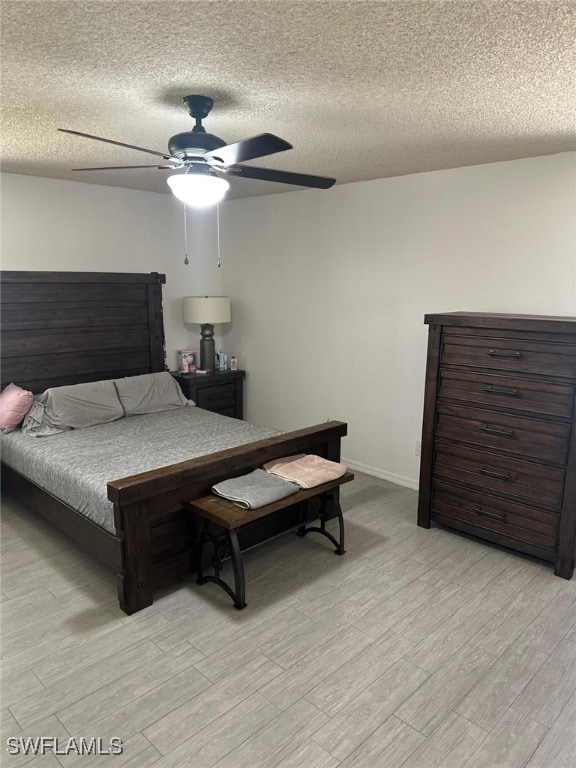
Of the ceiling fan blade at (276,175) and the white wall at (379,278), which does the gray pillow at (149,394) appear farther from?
the ceiling fan blade at (276,175)

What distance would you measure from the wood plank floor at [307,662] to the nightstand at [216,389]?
191cm

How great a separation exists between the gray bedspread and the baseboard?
1.11 m

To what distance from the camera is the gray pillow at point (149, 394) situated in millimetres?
4070

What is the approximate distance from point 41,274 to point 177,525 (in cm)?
249

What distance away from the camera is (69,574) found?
2822 millimetres

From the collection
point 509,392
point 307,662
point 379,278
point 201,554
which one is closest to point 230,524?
point 201,554

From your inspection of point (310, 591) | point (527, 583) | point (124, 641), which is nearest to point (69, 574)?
point (124, 641)

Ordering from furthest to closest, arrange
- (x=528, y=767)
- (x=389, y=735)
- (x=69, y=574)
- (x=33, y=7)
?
(x=69, y=574), (x=389, y=735), (x=528, y=767), (x=33, y=7)

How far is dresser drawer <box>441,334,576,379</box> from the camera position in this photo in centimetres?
268

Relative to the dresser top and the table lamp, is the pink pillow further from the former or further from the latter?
the dresser top

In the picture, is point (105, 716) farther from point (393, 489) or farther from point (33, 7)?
point (393, 489)

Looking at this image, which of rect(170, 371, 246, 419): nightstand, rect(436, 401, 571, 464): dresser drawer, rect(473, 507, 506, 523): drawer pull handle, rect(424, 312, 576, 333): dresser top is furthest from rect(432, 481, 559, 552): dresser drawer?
rect(170, 371, 246, 419): nightstand
